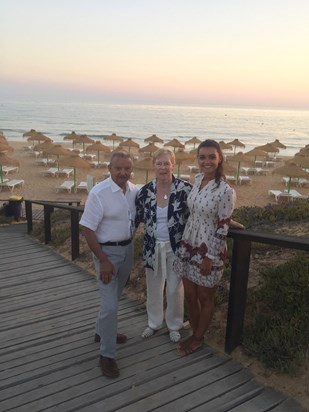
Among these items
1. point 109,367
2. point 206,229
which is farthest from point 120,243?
point 109,367

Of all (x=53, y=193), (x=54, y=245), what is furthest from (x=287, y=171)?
(x=54, y=245)

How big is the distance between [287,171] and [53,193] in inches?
420

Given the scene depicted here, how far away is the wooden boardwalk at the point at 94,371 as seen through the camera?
2244 millimetres

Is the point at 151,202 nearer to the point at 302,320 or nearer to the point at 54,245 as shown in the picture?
the point at 302,320

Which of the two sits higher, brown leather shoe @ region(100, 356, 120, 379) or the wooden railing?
the wooden railing

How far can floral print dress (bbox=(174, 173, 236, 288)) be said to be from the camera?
242 cm

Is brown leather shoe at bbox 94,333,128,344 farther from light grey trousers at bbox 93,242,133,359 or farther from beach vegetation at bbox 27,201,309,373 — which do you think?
beach vegetation at bbox 27,201,309,373

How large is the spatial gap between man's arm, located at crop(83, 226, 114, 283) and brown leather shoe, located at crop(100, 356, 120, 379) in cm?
56

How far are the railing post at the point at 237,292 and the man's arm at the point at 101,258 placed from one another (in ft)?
2.90

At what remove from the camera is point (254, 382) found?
95.9 inches

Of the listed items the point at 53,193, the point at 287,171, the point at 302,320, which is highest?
the point at 302,320

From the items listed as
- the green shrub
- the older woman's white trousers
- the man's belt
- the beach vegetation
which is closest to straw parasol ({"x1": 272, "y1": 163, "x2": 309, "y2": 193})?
the beach vegetation

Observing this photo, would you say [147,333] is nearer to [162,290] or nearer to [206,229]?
[162,290]

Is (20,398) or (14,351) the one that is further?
(14,351)
